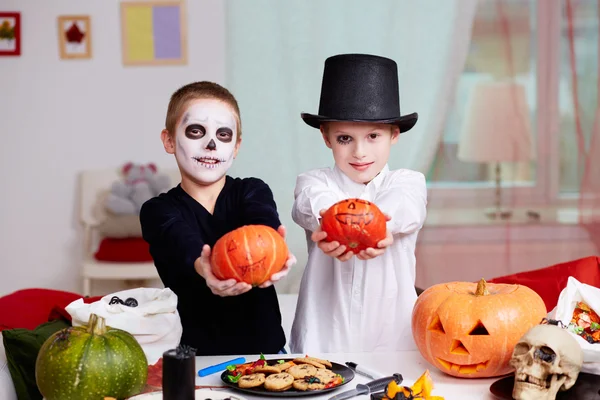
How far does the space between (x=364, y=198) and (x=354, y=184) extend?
0.16ft

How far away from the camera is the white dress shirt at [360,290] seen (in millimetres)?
2064

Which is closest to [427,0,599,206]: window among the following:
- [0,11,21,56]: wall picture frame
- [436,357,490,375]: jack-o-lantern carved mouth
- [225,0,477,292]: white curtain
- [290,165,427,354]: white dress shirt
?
[225,0,477,292]: white curtain

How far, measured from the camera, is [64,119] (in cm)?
498

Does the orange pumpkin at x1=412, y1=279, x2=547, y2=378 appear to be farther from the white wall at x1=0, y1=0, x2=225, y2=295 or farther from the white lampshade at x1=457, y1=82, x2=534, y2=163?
the white wall at x1=0, y1=0, x2=225, y2=295

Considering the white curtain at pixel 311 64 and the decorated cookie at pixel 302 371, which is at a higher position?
the white curtain at pixel 311 64

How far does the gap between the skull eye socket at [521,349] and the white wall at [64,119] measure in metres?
3.76

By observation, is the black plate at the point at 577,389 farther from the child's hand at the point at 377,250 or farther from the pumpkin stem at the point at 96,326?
the pumpkin stem at the point at 96,326

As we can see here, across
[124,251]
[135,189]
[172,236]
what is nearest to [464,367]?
[172,236]

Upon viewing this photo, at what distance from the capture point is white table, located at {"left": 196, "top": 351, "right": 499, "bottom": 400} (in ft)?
4.94

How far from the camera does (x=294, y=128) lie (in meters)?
4.54

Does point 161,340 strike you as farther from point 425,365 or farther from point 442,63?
point 442,63

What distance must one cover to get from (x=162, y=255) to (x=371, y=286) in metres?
0.59

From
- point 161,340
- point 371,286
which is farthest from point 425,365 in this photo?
point 161,340

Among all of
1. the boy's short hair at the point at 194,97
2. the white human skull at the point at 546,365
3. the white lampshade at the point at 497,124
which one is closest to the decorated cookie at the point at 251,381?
the white human skull at the point at 546,365
